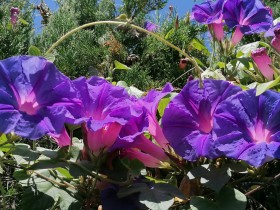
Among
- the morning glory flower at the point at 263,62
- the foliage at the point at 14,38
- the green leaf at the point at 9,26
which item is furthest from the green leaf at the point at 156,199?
the green leaf at the point at 9,26

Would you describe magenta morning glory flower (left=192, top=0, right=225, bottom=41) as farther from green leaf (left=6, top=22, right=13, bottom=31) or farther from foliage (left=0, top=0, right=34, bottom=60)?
green leaf (left=6, top=22, right=13, bottom=31)

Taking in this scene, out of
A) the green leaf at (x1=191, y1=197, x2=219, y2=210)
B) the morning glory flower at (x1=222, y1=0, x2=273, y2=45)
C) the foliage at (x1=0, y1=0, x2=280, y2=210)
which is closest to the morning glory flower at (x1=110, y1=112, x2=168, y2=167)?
the foliage at (x1=0, y1=0, x2=280, y2=210)

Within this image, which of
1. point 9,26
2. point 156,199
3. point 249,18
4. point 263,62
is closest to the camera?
point 156,199

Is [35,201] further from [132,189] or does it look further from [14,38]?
[14,38]

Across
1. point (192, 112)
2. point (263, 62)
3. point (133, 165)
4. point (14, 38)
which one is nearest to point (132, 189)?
point (133, 165)

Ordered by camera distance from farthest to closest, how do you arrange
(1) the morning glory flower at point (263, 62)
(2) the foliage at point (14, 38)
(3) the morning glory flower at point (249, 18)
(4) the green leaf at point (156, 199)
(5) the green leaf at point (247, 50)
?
1. (2) the foliage at point (14, 38)
2. (5) the green leaf at point (247, 50)
3. (3) the morning glory flower at point (249, 18)
4. (1) the morning glory flower at point (263, 62)
5. (4) the green leaf at point (156, 199)

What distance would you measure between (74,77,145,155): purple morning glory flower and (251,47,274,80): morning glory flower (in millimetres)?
310

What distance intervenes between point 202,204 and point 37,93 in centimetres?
26

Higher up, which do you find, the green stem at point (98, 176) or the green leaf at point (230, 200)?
the green stem at point (98, 176)

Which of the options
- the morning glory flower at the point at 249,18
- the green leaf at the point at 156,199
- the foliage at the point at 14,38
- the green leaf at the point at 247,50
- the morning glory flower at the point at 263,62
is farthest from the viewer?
the foliage at the point at 14,38

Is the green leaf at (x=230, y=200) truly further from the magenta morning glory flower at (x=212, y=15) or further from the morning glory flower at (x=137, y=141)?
the magenta morning glory flower at (x=212, y=15)

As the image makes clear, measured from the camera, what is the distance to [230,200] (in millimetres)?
669

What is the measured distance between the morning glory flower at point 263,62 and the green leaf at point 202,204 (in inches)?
13.5

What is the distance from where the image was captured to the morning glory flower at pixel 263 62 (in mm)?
918
